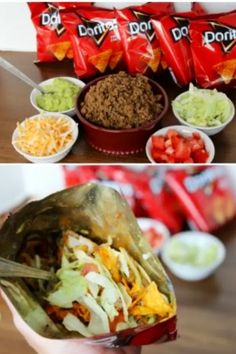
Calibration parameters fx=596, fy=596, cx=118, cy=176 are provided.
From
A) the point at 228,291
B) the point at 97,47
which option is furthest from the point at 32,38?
the point at 228,291

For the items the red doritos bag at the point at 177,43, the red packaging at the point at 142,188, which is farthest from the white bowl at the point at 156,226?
the red doritos bag at the point at 177,43

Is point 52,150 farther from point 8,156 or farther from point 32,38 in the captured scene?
point 32,38

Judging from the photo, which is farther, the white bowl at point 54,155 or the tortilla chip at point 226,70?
the tortilla chip at point 226,70

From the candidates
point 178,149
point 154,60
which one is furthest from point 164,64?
point 178,149

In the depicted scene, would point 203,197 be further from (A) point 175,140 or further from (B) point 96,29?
(B) point 96,29

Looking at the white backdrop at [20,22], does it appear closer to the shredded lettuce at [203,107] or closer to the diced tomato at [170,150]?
the shredded lettuce at [203,107]

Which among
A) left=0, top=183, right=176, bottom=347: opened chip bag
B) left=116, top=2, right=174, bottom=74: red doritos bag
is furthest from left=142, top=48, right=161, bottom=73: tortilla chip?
left=0, top=183, right=176, bottom=347: opened chip bag
